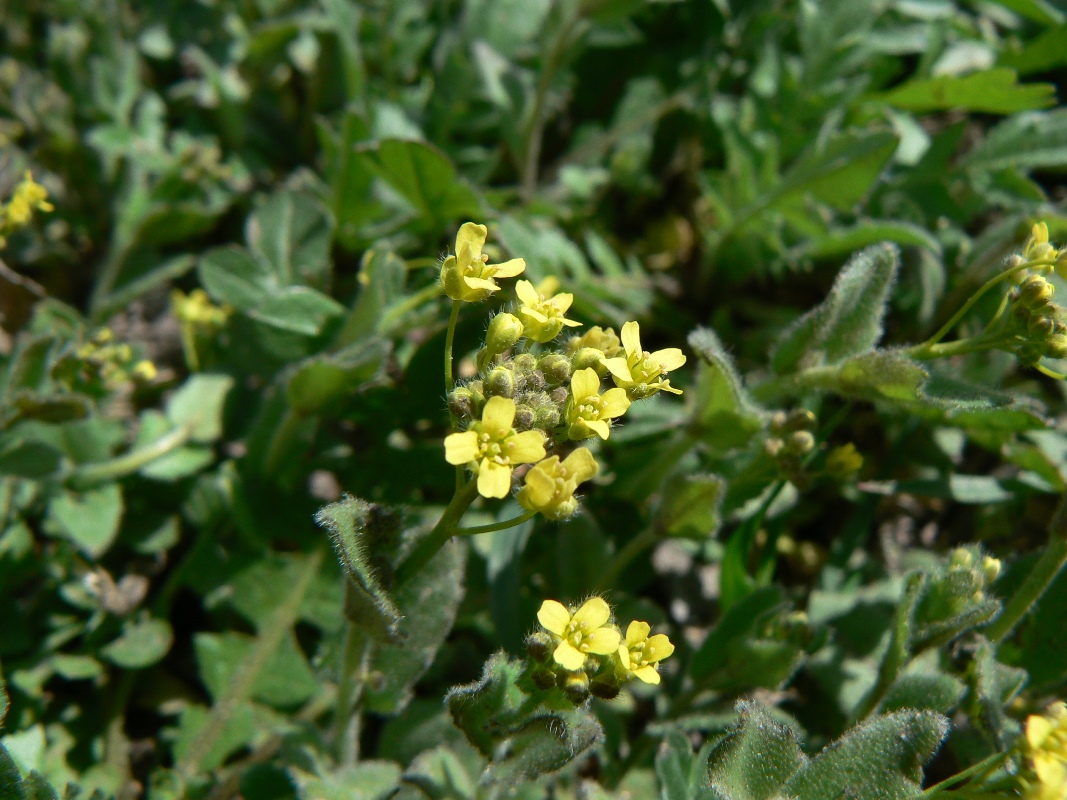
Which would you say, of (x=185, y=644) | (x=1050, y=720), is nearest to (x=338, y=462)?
(x=185, y=644)

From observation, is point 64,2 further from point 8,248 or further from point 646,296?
point 646,296

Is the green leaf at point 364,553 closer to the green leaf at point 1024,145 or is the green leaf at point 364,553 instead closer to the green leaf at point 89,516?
the green leaf at point 89,516

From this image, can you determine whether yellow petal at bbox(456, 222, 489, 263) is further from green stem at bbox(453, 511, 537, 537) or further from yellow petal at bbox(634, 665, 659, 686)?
yellow petal at bbox(634, 665, 659, 686)

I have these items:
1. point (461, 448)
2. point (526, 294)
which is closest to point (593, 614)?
point (461, 448)

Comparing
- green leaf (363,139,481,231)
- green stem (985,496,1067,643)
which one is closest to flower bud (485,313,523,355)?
green leaf (363,139,481,231)

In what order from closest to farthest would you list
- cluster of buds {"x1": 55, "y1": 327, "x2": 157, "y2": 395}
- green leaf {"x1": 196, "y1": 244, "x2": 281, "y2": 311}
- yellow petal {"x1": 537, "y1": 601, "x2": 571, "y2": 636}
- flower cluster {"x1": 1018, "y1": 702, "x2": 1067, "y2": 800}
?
1. flower cluster {"x1": 1018, "y1": 702, "x2": 1067, "y2": 800}
2. yellow petal {"x1": 537, "y1": 601, "x2": 571, "y2": 636}
3. cluster of buds {"x1": 55, "y1": 327, "x2": 157, "y2": 395}
4. green leaf {"x1": 196, "y1": 244, "x2": 281, "y2": 311}

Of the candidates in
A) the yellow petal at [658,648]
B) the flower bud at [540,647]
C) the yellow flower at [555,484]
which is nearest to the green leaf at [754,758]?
the yellow petal at [658,648]
